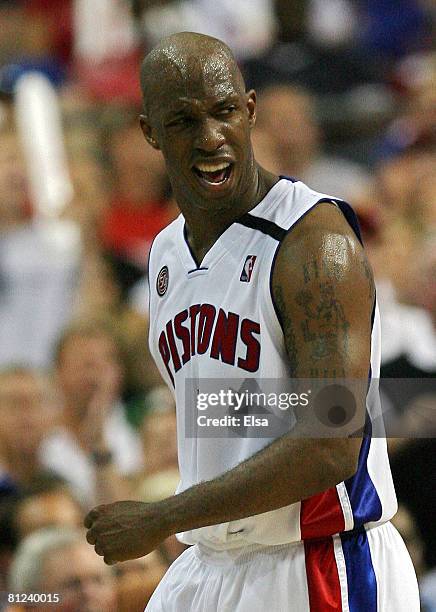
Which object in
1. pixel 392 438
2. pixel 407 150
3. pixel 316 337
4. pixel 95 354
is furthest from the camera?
pixel 407 150

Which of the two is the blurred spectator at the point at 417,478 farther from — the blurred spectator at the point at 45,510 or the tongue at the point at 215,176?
the tongue at the point at 215,176

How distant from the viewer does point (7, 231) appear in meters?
7.09

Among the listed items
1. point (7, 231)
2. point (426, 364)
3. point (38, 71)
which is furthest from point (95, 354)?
point (38, 71)

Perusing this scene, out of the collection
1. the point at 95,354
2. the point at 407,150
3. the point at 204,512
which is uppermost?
the point at 407,150

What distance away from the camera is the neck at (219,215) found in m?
3.30

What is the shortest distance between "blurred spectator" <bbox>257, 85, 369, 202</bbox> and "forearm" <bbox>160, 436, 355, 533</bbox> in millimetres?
5143

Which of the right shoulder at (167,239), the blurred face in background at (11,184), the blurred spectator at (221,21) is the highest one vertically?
the blurred spectator at (221,21)

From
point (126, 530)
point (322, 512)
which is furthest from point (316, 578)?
point (126, 530)

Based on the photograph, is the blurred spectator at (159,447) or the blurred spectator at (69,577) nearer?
the blurred spectator at (69,577)

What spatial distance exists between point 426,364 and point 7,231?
2.49 meters

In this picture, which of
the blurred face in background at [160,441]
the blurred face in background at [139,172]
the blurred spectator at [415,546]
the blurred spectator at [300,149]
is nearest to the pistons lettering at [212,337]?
the blurred spectator at [415,546]

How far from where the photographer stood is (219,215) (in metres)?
3.35

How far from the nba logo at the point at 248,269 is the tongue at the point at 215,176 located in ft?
0.69

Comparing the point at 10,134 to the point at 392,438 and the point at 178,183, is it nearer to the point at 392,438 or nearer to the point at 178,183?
the point at 392,438
